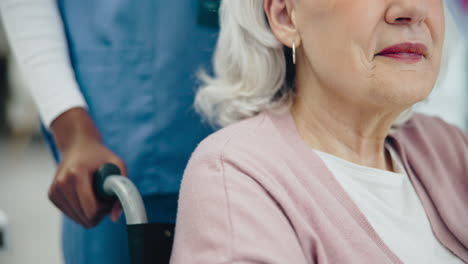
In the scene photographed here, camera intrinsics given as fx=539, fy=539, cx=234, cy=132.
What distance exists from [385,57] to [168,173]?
2.16ft

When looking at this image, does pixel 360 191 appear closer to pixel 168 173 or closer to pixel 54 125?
pixel 168 173

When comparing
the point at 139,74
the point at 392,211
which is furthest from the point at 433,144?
the point at 139,74

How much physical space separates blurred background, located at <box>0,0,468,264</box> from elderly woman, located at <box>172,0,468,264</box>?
36cm

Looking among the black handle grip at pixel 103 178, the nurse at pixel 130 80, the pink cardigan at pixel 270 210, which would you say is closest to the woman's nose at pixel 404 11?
the pink cardigan at pixel 270 210

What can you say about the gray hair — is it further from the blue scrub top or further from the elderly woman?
the blue scrub top

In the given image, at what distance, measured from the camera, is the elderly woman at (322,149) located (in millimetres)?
983

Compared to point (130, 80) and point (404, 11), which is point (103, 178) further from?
point (404, 11)

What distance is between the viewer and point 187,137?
147 centimetres

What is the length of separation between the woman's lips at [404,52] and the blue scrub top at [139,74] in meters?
0.55

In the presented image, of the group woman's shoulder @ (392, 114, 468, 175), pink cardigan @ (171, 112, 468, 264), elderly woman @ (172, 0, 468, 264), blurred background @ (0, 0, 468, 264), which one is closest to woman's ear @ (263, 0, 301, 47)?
elderly woman @ (172, 0, 468, 264)

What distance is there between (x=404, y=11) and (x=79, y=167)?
0.79m

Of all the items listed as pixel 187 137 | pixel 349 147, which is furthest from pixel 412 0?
pixel 187 137

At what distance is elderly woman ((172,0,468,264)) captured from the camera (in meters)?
0.98

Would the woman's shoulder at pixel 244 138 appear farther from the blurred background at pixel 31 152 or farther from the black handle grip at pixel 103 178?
the blurred background at pixel 31 152
